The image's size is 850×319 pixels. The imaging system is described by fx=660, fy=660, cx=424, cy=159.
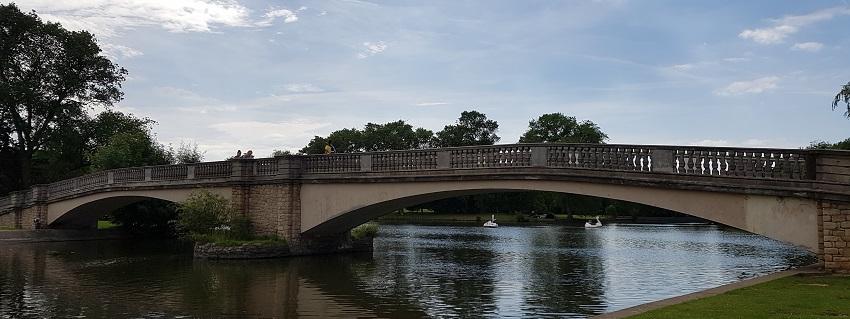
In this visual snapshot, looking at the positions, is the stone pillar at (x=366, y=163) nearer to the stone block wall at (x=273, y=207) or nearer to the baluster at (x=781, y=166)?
the stone block wall at (x=273, y=207)

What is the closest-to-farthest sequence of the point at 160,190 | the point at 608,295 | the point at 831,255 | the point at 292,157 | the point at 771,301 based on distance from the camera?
the point at 771,301 → the point at 831,255 → the point at 608,295 → the point at 292,157 → the point at 160,190

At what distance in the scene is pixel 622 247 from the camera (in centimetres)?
2920

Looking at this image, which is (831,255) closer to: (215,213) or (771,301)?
(771,301)

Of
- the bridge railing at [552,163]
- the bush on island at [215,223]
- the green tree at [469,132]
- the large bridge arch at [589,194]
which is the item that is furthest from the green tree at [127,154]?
the green tree at [469,132]

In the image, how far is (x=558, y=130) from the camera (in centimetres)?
7162

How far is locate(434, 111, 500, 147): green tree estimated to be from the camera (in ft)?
269

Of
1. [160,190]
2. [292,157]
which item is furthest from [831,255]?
[160,190]

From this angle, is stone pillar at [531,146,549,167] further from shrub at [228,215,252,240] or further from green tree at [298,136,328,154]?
green tree at [298,136,328,154]

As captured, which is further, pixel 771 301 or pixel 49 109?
pixel 49 109

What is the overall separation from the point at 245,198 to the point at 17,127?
96.3 feet

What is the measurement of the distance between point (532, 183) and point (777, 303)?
27.4 ft

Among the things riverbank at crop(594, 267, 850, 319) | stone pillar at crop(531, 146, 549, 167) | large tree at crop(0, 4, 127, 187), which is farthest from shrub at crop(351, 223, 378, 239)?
large tree at crop(0, 4, 127, 187)

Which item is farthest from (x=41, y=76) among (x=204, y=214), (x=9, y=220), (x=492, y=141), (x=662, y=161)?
(x=492, y=141)

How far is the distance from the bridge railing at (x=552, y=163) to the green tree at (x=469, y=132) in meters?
54.9
